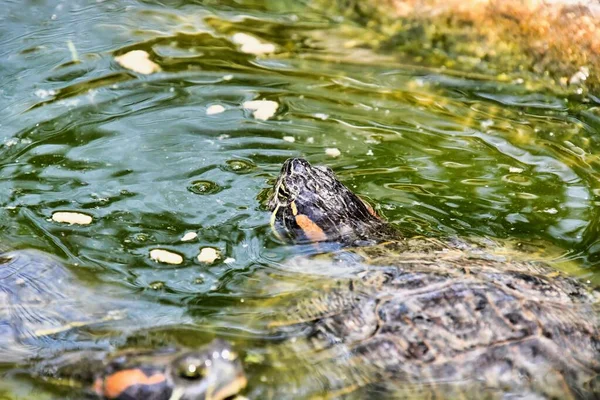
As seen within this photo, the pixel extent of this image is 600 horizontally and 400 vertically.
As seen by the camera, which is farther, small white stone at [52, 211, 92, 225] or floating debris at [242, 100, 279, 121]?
floating debris at [242, 100, 279, 121]

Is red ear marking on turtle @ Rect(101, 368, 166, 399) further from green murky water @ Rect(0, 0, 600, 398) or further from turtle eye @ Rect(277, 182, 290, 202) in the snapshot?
turtle eye @ Rect(277, 182, 290, 202)

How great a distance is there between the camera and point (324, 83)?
227 inches

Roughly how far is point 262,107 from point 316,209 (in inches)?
47.9

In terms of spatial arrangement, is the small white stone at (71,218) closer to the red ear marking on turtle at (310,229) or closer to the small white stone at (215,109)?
the red ear marking on turtle at (310,229)

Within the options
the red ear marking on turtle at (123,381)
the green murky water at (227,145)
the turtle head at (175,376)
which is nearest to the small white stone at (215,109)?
the green murky water at (227,145)

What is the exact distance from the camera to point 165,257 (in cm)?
406

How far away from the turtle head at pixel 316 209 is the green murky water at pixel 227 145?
0.13 m

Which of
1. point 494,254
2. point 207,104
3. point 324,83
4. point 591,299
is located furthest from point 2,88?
point 591,299

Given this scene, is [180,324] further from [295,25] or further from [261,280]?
[295,25]

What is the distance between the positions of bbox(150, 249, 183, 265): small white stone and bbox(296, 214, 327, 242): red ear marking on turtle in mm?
717

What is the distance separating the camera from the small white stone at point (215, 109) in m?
5.31

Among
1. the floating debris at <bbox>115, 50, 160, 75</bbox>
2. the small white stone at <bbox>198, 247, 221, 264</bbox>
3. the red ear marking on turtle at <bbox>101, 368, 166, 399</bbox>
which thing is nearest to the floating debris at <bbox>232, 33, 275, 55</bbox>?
the floating debris at <bbox>115, 50, 160, 75</bbox>

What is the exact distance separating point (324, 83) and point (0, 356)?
319cm

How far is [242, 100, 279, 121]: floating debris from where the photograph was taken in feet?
17.5
